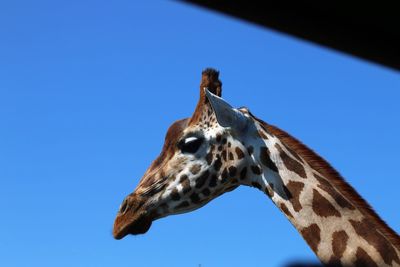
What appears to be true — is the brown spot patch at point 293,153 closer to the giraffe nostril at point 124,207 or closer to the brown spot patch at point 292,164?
the brown spot patch at point 292,164

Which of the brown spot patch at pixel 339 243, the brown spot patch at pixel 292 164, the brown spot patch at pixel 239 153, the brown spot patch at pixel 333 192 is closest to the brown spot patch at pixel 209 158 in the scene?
the brown spot patch at pixel 239 153

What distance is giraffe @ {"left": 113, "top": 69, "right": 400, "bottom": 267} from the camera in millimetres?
4348

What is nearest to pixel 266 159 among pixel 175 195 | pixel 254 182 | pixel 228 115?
pixel 254 182

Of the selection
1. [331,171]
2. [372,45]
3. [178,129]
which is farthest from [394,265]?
[372,45]

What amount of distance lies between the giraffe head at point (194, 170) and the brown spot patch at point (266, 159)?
0.49ft

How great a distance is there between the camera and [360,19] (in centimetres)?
140

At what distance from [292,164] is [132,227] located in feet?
4.71

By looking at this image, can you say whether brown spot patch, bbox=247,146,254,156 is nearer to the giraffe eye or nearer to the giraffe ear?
the giraffe ear

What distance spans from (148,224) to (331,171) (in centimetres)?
156

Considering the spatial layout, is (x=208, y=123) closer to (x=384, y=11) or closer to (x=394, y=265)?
(x=394, y=265)

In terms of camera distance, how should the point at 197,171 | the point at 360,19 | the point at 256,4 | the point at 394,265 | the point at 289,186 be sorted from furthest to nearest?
the point at 197,171 < the point at 289,186 < the point at 394,265 < the point at 360,19 < the point at 256,4

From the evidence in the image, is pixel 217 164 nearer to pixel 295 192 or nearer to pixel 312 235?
pixel 295 192

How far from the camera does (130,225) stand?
536cm

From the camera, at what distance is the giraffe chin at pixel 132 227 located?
535 centimetres
